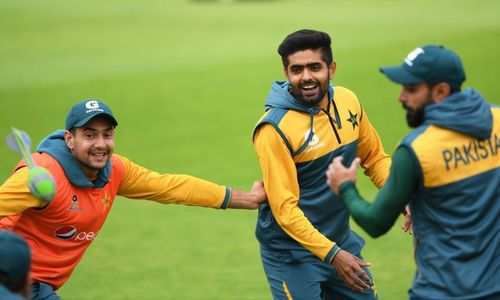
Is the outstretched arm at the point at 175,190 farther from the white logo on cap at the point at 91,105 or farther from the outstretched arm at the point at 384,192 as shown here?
the outstretched arm at the point at 384,192

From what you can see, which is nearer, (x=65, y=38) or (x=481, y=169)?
(x=481, y=169)

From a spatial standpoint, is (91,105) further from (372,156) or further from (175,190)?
(372,156)

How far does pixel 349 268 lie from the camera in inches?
268

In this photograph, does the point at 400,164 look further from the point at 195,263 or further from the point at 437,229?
the point at 195,263

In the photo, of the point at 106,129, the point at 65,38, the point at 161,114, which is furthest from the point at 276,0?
the point at 106,129

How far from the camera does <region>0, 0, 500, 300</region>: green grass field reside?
11523 millimetres

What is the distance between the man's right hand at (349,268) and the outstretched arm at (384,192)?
100cm

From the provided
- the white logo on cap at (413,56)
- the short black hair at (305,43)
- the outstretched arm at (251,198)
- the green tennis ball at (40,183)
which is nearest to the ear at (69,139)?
the green tennis ball at (40,183)

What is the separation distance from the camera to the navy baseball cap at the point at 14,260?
198 inches

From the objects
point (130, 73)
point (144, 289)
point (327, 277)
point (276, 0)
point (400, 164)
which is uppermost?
point (276, 0)

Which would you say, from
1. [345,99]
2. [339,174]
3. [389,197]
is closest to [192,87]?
[345,99]

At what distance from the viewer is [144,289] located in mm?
10781

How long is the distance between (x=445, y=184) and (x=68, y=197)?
2686 millimetres

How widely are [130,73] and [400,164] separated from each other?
17165 mm
